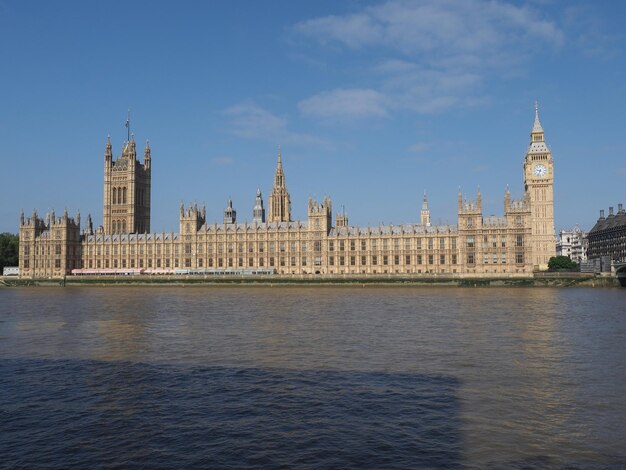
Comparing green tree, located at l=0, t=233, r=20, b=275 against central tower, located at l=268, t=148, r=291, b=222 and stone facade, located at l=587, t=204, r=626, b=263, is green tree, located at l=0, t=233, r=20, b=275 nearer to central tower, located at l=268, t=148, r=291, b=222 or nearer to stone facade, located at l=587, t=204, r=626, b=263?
central tower, located at l=268, t=148, r=291, b=222

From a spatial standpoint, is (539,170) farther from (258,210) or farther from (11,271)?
(11,271)

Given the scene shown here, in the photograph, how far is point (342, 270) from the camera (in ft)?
444

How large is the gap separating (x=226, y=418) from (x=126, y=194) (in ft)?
537

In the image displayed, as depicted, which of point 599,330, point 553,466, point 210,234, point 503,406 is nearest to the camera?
point 553,466

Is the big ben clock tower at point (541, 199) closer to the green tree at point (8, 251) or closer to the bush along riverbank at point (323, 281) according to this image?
the bush along riverbank at point (323, 281)

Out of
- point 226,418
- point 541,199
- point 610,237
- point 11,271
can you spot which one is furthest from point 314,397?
point 610,237

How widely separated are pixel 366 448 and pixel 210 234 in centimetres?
13112

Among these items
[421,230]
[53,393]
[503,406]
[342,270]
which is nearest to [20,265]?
[342,270]

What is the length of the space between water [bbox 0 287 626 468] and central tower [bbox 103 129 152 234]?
134 metres

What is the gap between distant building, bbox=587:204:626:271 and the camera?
169250 millimetres

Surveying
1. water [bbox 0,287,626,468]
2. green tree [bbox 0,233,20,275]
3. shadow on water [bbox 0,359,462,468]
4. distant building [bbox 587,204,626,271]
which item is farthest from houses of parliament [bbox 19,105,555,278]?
shadow on water [bbox 0,359,462,468]

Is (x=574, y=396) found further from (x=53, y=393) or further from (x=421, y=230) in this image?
(x=421, y=230)

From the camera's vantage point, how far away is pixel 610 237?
178375 mm

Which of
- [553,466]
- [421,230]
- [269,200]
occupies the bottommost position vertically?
[553,466]
